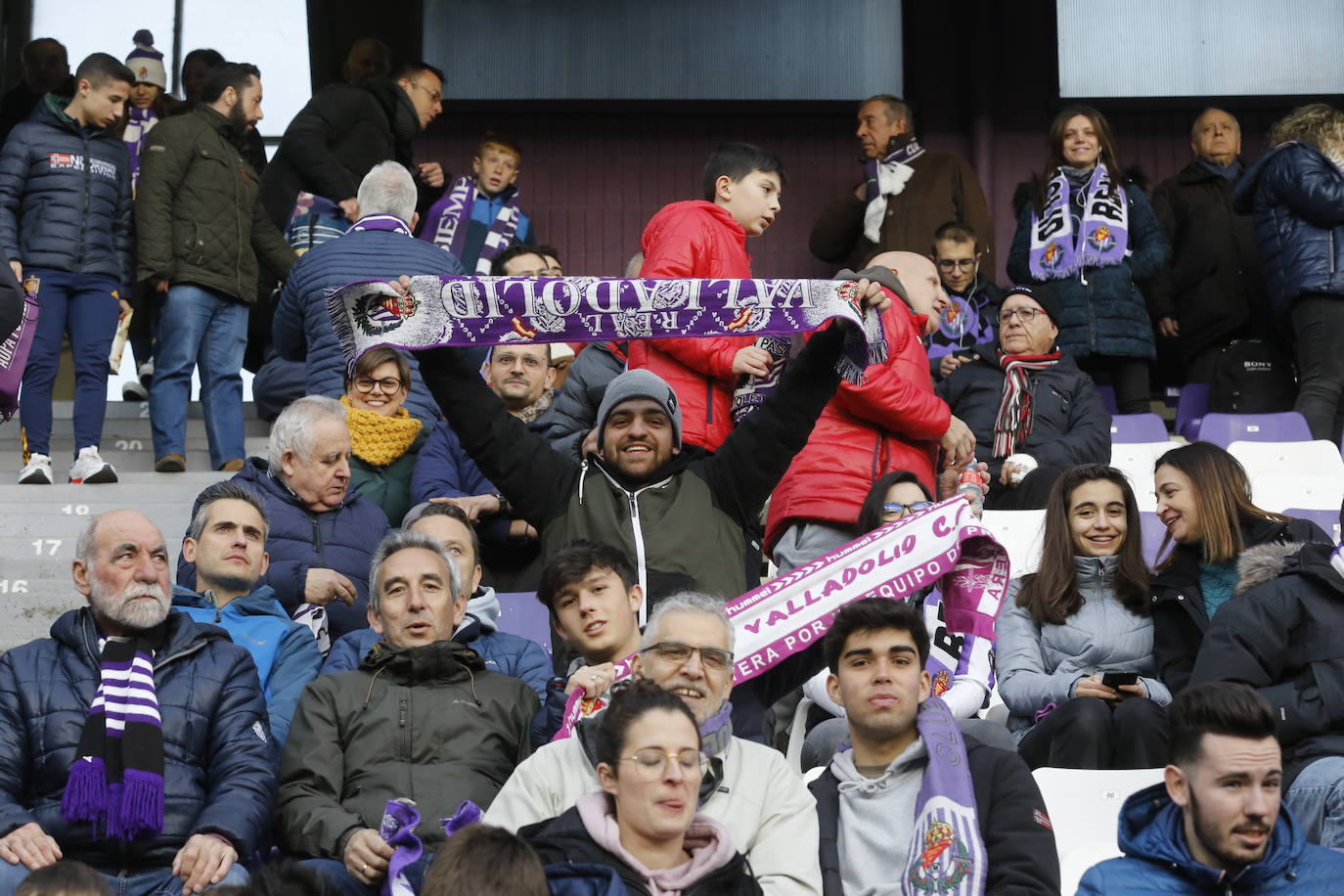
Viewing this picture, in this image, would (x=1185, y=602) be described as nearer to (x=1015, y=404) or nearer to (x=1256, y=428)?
(x=1015, y=404)

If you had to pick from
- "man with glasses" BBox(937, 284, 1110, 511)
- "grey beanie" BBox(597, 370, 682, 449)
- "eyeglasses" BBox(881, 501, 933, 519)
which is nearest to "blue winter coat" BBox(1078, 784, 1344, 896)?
"eyeglasses" BBox(881, 501, 933, 519)

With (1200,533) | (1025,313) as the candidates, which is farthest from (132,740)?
(1025,313)

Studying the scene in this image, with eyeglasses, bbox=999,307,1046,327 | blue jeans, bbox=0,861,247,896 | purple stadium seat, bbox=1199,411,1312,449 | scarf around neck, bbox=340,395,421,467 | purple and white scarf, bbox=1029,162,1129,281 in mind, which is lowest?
blue jeans, bbox=0,861,247,896

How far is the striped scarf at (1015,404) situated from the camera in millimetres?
7840

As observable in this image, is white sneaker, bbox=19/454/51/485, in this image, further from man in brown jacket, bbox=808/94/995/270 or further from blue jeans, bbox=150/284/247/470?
man in brown jacket, bbox=808/94/995/270

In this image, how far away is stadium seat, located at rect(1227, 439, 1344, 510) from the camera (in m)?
7.71

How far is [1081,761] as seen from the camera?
5250mm

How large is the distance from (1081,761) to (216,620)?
2366mm

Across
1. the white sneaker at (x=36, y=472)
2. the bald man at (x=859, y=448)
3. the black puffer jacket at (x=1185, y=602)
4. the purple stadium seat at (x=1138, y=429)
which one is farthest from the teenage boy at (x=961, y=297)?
the white sneaker at (x=36, y=472)

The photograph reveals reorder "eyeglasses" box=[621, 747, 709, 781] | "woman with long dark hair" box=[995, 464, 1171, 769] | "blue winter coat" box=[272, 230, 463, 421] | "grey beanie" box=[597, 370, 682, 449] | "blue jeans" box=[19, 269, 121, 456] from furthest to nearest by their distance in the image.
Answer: "blue jeans" box=[19, 269, 121, 456] → "blue winter coat" box=[272, 230, 463, 421] → "grey beanie" box=[597, 370, 682, 449] → "woman with long dark hair" box=[995, 464, 1171, 769] → "eyeglasses" box=[621, 747, 709, 781]

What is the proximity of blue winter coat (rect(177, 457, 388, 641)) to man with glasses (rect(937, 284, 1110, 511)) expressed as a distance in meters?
2.58

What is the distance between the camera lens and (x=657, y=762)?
13.5 ft

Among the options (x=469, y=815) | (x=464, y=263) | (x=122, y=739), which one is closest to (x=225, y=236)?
(x=464, y=263)

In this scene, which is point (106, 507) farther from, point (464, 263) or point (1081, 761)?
point (1081, 761)
